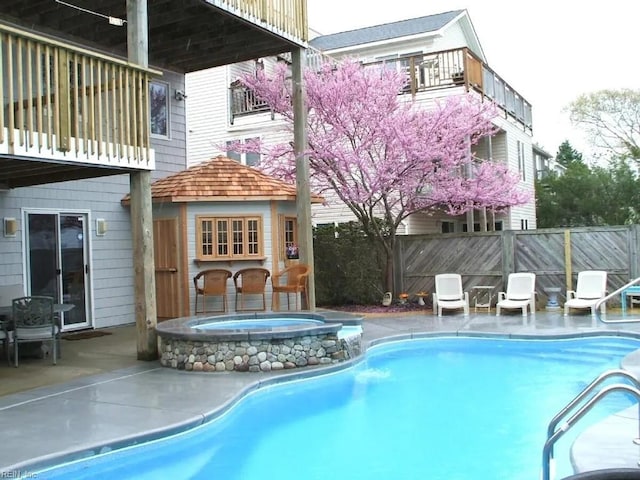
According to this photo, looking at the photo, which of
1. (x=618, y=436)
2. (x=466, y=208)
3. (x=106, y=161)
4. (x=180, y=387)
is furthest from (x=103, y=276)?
(x=618, y=436)

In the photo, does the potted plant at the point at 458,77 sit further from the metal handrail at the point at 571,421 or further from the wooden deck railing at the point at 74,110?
the metal handrail at the point at 571,421

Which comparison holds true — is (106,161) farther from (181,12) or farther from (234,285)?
(234,285)

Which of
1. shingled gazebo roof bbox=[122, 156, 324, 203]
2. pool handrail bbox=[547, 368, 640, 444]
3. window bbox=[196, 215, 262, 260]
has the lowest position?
pool handrail bbox=[547, 368, 640, 444]

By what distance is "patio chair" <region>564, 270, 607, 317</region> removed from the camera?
12016 millimetres

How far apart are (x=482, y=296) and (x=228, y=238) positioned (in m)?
5.89

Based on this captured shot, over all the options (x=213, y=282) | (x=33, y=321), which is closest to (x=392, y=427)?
(x=33, y=321)

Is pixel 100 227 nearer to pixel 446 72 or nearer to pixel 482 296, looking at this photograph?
pixel 482 296

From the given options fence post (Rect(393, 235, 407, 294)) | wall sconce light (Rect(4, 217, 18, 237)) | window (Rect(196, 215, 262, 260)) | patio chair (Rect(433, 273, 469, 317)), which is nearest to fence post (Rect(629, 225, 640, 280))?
patio chair (Rect(433, 273, 469, 317))

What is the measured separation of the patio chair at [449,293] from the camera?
1287 centimetres

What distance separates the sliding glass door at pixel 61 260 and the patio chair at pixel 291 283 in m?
3.36

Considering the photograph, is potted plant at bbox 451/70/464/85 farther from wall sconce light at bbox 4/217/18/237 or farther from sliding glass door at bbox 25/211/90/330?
wall sconce light at bbox 4/217/18/237

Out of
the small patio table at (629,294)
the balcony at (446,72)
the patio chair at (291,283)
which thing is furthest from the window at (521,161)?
the patio chair at (291,283)

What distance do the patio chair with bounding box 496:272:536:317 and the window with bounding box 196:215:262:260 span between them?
509cm

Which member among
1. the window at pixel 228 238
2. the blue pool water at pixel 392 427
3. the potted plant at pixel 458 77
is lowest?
the blue pool water at pixel 392 427
